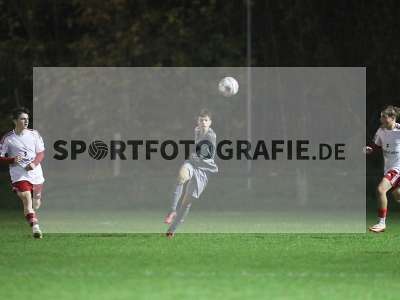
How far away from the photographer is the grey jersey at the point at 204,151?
59.6ft

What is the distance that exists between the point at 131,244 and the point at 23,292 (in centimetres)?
542

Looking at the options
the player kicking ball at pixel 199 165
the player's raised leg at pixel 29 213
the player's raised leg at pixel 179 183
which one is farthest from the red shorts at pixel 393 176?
the player's raised leg at pixel 29 213

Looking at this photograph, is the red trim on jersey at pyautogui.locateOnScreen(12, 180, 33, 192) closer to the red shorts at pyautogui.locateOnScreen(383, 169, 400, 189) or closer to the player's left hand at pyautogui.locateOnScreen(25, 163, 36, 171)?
the player's left hand at pyautogui.locateOnScreen(25, 163, 36, 171)

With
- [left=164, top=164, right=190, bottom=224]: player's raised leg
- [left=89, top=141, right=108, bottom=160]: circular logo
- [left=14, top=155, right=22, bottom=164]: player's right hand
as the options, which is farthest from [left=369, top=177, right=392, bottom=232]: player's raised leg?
[left=89, top=141, right=108, bottom=160]: circular logo

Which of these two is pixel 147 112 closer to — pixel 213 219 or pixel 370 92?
pixel 370 92

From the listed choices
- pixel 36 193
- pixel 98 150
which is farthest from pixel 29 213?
pixel 98 150

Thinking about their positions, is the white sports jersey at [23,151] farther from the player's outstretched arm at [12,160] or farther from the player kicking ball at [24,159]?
the player's outstretched arm at [12,160]

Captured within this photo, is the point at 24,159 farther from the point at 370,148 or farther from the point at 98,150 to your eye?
the point at 98,150

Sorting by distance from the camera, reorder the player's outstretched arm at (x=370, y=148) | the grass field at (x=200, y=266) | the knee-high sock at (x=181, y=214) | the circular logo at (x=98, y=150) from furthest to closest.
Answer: the circular logo at (x=98, y=150) < the player's outstretched arm at (x=370, y=148) < the knee-high sock at (x=181, y=214) < the grass field at (x=200, y=266)

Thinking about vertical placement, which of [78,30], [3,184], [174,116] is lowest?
[3,184]

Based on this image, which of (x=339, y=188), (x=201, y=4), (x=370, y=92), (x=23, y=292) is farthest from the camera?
(x=201, y=4)

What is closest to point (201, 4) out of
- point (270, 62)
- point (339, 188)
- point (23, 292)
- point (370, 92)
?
point (270, 62)

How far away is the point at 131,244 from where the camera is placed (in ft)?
57.9

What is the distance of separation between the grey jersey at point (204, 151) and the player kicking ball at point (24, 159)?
8.80ft
